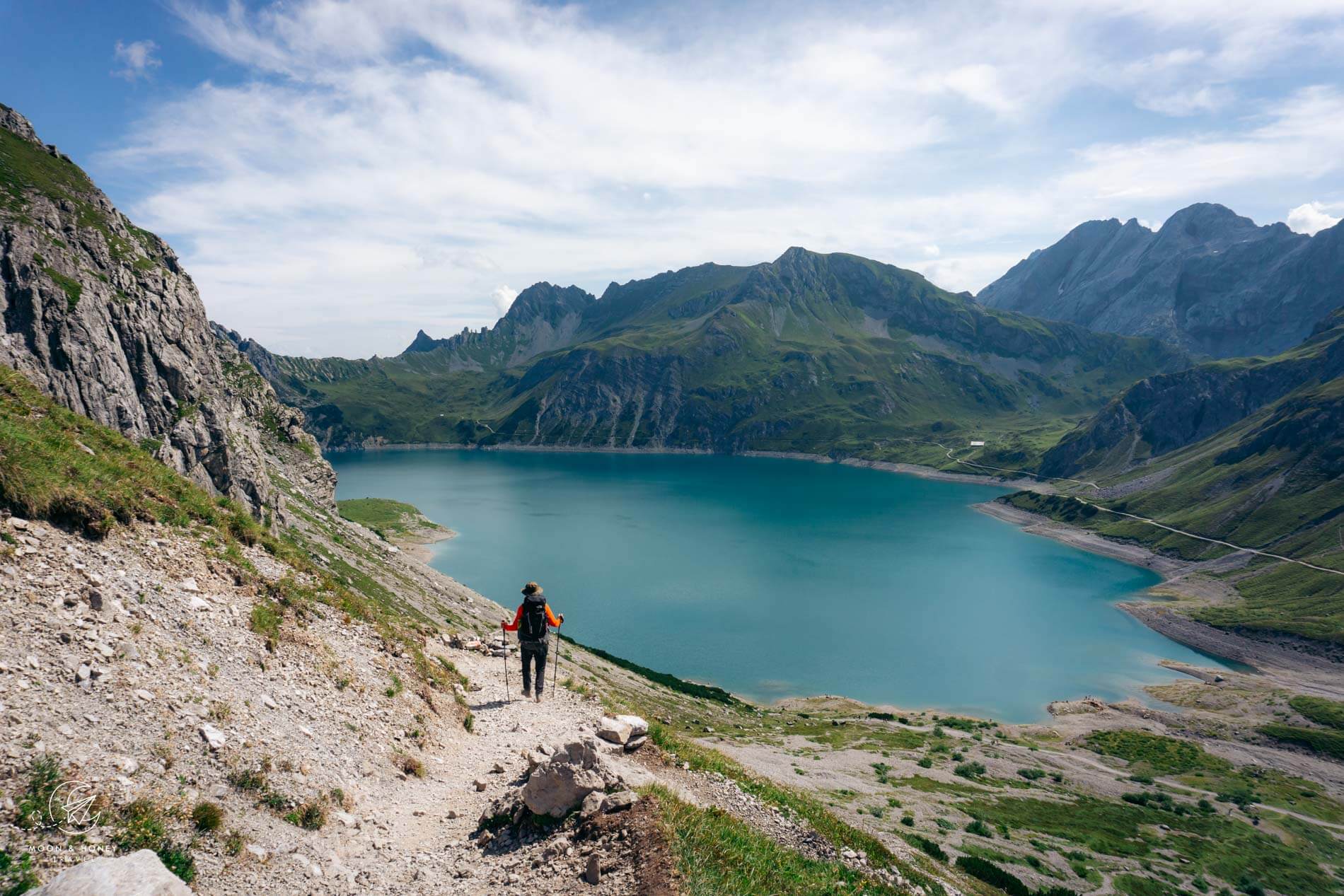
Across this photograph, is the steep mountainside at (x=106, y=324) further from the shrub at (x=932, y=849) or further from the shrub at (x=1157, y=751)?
the shrub at (x=1157, y=751)

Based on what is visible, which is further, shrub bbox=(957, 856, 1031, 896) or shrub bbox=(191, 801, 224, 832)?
shrub bbox=(957, 856, 1031, 896)

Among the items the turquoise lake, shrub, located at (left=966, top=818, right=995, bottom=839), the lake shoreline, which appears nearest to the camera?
shrub, located at (left=966, top=818, right=995, bottom=839)

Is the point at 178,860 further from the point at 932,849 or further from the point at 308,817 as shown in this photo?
the point at 932,849

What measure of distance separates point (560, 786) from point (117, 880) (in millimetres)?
7258

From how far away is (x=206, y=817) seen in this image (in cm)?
1071

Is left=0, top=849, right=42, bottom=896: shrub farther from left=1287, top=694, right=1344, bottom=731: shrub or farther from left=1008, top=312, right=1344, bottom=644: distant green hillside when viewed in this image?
left=1008, top=312, right=1344, bottom=644: distant green hillside

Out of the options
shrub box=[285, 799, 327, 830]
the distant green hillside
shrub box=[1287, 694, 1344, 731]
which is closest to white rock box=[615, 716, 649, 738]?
shrub box=[285, 799, 327, 830]

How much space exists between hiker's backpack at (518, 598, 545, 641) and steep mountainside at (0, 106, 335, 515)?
42.4 meters

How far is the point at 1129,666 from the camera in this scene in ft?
332

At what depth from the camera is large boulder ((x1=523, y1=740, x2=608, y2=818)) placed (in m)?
13.1

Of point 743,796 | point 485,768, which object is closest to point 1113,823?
point 743,796

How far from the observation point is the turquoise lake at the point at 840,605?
88625 millimetres

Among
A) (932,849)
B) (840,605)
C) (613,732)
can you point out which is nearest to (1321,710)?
(840,605)

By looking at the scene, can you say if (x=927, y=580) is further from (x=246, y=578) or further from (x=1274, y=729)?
(x=246, y=578)
